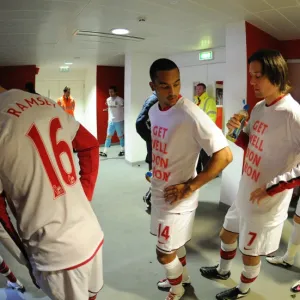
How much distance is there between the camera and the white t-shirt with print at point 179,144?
152 centimetres

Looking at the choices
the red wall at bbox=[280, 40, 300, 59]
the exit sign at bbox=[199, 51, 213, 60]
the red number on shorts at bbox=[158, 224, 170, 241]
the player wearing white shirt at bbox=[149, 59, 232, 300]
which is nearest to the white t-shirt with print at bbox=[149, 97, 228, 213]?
the player wearing white shirt at bbox=[149, 59, 232, 300]

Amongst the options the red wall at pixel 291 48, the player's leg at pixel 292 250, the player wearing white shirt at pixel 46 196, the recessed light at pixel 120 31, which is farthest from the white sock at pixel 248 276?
the red wall at pixel 291 48

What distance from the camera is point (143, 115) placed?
3.17 meters

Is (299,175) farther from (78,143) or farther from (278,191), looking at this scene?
(78,143)

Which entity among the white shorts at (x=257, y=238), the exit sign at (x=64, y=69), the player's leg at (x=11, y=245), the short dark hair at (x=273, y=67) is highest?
the exit sign at (x=64, y=69)

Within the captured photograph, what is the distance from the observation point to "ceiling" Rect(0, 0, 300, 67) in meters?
2.46

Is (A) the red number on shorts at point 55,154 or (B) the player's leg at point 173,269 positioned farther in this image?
(B) the player's leg at point 173,269

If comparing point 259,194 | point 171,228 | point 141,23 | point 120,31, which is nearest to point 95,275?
point 171,228

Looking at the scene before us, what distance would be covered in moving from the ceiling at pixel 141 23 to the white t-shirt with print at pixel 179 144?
1.27m

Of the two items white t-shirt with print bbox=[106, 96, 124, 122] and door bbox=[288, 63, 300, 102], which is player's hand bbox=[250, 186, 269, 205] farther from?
white t-shirt with print bbox=[106, 96, 124, 122]

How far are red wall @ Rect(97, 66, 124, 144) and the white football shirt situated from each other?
6.83 m

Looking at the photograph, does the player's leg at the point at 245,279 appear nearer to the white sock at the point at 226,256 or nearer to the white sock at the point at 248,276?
the white sock at the point at 248,276

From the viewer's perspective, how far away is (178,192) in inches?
62.6

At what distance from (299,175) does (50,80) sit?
25.3 feet
